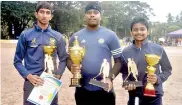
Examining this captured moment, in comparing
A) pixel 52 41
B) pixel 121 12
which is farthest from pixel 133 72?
pixel 121 12

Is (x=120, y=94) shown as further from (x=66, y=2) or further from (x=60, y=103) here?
(x=66, y=2)

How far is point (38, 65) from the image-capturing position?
149 inches

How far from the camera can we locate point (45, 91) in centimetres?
372

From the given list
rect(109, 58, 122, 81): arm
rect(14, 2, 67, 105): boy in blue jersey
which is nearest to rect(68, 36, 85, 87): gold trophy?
rect(14, 2, 67, 105): boy in blue jersey

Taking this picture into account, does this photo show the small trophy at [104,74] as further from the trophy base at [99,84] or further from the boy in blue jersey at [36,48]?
the boy in blue jersey at [36,48]

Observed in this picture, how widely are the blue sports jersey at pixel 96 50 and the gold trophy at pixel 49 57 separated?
1.19 ft

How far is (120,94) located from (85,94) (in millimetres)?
3646

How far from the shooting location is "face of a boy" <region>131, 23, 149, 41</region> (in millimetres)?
3693

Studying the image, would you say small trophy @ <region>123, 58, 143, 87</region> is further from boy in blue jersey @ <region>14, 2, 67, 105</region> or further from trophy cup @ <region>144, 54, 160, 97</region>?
boy in blue jersey @ <region>14, 2, 67, 105</region>

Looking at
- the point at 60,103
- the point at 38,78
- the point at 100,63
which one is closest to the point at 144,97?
the point at 100,63

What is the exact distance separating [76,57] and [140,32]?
2.79 ft

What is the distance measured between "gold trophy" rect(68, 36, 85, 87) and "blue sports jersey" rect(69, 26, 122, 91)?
0.27ft

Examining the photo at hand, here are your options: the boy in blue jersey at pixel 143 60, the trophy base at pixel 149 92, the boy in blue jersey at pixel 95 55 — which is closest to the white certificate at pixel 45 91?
the boy in blue jersey at pixel 95 55

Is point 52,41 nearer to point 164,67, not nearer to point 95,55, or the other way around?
point 95,55
